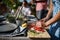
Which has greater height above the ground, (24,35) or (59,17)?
(59,17)

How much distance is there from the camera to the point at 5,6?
2.37m

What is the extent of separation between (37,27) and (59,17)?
0.18 metres

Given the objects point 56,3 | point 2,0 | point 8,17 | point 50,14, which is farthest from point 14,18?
point 2,0

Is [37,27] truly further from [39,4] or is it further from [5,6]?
[39,4]

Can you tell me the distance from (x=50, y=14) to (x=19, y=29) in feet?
1.31

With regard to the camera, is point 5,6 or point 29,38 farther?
point 5,6

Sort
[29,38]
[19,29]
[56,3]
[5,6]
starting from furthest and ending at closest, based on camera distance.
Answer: [5,6] → [56,3] → [19,29] → [29,38]

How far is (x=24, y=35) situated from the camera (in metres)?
1.39

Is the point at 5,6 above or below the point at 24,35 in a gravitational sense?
above

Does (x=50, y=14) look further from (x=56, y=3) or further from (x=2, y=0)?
(x=2, y=0)

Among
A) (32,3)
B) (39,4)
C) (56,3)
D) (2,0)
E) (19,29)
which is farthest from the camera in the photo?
(32,3)

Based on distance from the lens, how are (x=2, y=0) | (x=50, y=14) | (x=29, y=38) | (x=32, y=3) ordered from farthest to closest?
(x=32, y=3)
(x=2, y=0)
(x=50, y=14)
(x=29, y=38)

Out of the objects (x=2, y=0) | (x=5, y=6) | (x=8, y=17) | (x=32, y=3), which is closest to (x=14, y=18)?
(x=8, y=17)

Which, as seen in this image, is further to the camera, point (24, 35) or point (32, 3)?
point (32, 3)
